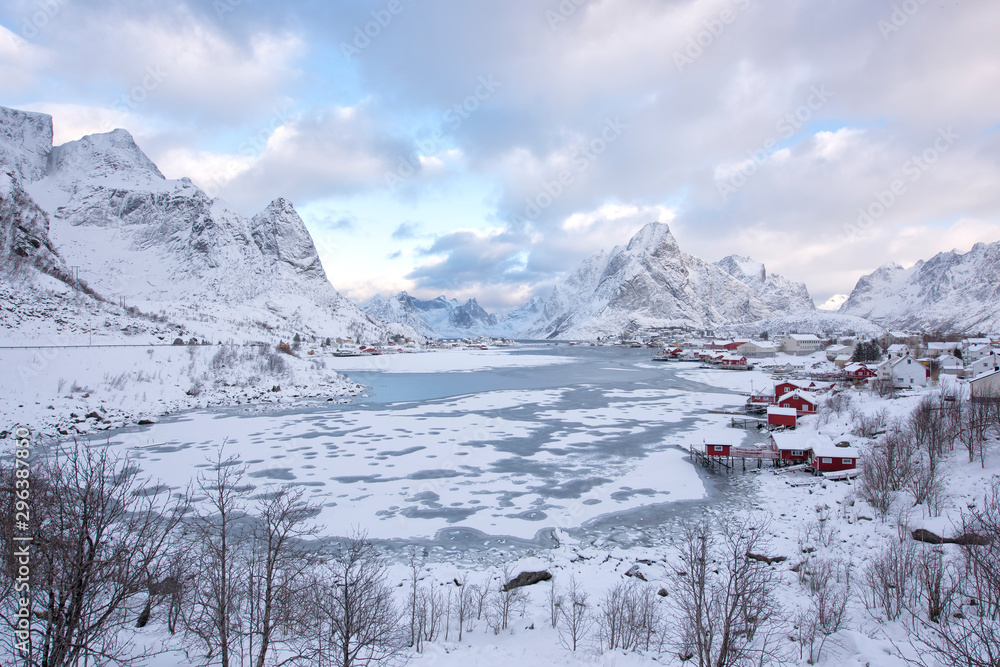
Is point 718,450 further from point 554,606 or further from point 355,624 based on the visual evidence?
point 355,624

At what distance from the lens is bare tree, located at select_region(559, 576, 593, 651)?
35.0 feet

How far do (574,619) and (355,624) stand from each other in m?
5.09

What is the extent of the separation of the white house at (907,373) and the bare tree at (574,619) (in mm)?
49700

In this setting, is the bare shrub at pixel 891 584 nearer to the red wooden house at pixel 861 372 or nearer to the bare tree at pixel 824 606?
the bare tree at pixel 824 606

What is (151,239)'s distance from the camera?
434 feet

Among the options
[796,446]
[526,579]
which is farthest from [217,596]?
[796,446]

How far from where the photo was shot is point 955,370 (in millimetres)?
51656

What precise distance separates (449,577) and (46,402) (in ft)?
113

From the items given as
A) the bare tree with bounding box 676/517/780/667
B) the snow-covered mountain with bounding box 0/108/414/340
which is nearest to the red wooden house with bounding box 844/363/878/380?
the bare tree with bounding box 676/517/780/667

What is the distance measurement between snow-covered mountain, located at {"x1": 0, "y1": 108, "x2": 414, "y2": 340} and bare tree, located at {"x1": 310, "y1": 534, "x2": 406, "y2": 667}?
9243 cm

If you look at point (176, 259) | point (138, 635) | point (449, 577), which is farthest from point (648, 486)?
point (176, 259)

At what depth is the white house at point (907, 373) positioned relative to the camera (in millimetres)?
46344

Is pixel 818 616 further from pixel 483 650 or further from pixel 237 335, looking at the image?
pixel 237 335

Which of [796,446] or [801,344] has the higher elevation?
[801,344]
